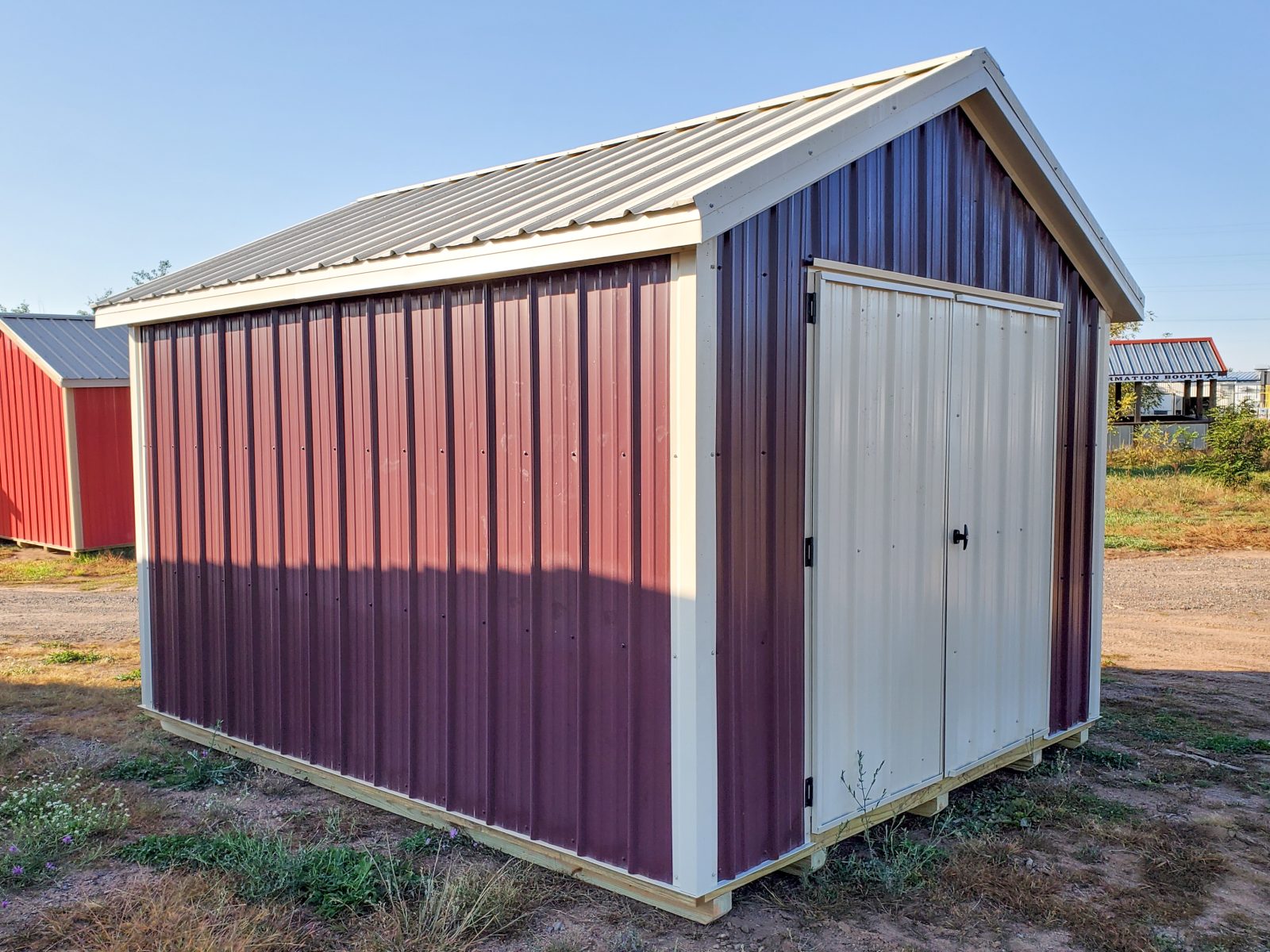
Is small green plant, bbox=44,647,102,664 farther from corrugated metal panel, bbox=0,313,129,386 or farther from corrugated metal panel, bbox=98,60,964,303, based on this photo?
corrugated metal panel, bbox=0,313,129,386

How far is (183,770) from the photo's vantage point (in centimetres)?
579

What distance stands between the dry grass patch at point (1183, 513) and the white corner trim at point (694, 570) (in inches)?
471

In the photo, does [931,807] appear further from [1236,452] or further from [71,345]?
[1236,452]

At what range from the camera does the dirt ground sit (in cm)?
390

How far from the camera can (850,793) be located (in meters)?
4.55

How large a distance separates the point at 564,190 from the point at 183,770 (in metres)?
A: 3.65

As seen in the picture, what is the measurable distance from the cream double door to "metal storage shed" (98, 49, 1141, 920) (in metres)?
0.02

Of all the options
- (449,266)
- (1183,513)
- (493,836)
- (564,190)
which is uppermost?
(564,190)

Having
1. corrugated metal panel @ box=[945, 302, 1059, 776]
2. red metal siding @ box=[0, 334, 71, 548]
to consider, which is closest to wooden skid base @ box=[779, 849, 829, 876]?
corrugated metal panel @ box=[945, 302, 1059, 776]

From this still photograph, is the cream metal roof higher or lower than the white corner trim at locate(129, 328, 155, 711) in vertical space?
higher

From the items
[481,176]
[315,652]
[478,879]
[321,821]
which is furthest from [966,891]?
[481,176]

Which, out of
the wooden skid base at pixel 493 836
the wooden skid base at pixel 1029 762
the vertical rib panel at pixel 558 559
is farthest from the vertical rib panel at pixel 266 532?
the wooden skid base at pixel 1029 762

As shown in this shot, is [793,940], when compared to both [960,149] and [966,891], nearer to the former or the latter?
[966,891]

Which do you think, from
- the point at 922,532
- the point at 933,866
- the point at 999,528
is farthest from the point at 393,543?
the point at 999,528
